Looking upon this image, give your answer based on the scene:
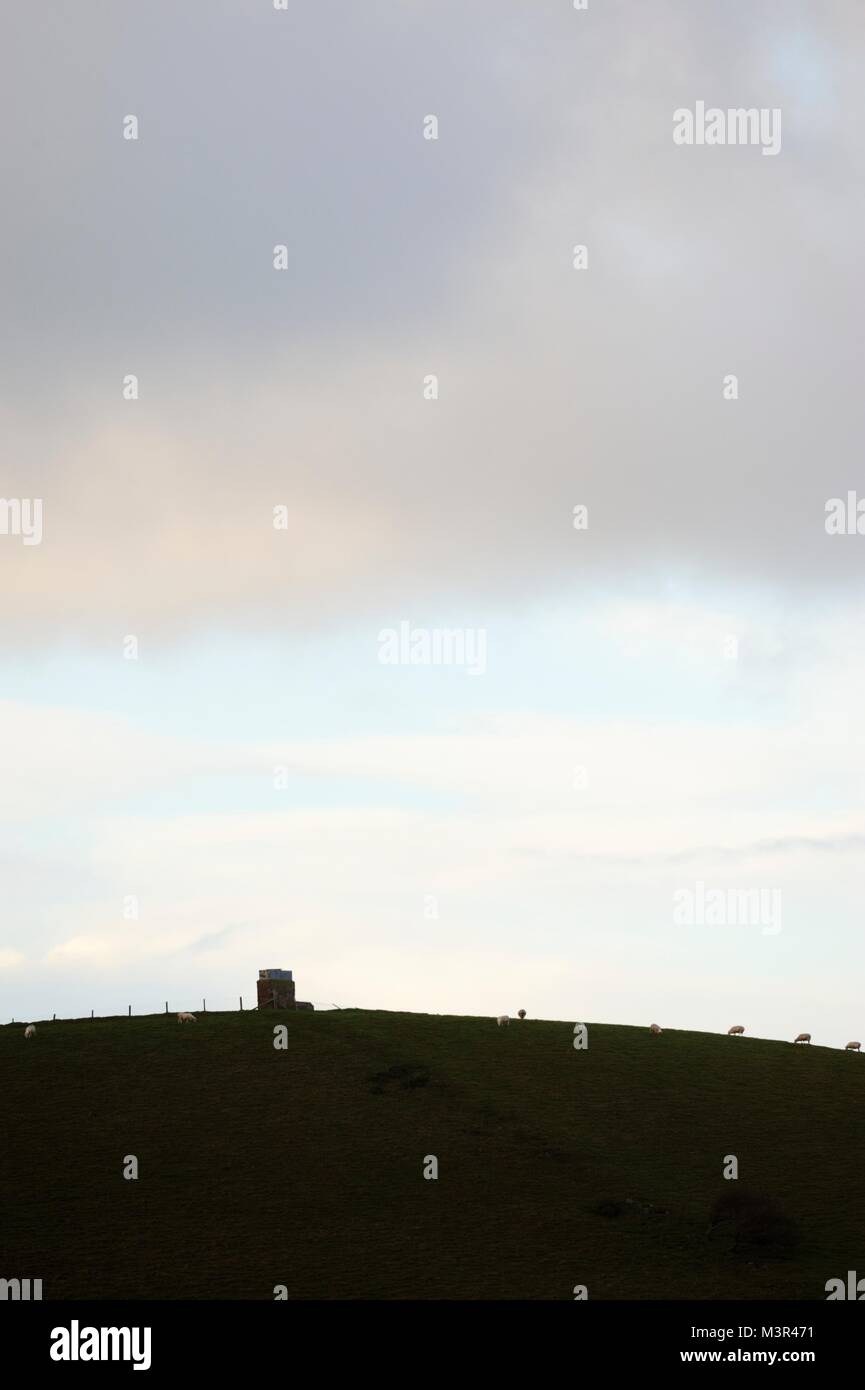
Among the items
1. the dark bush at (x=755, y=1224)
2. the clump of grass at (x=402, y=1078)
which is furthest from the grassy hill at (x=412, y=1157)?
the dark bush at (x=755, y=1224)

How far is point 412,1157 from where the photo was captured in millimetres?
68188

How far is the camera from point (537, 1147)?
228 ft

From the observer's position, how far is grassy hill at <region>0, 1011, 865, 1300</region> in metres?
56.0

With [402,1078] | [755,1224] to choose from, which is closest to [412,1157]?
[402,1078]

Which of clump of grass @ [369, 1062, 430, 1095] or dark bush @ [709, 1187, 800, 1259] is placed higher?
clump of grass @ [369, 1062, 430, 1095]

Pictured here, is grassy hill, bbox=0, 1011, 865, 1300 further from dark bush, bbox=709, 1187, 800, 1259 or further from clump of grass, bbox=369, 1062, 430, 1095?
dark bush, bbox=709, 1187, 800, 1259

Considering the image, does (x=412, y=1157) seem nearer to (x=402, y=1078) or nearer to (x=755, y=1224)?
(x=402, y=1078)

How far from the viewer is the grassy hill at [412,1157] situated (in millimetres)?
56031

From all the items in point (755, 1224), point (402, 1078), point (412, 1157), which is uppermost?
point (402, 1078)

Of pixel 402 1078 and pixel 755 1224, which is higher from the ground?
pixel 402 1078

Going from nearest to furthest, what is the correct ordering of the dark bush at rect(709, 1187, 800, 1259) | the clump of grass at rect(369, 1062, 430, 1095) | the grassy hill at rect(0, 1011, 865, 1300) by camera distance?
the grassy hill at rect(0, 1011, 865, 1300) → the dark bush at rect(709, 1187, 800, 1259) → the clump of grass at rect(369, 1062, 430, 1095)

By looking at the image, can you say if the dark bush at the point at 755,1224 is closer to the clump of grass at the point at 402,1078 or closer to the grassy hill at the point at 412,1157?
the grassy hill at the point at 412,1157

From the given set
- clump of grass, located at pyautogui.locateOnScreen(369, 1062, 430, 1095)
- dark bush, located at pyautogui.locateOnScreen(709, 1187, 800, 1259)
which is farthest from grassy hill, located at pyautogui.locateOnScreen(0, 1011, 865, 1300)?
dark bush, located at pyautogui.locateOnScreen(709, 1187, 800, 1259)
